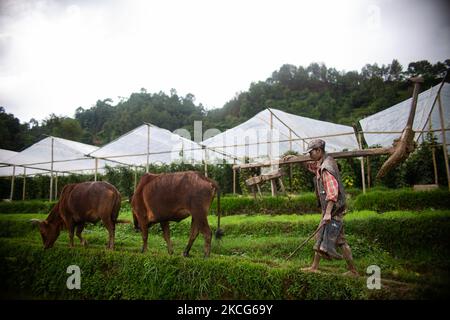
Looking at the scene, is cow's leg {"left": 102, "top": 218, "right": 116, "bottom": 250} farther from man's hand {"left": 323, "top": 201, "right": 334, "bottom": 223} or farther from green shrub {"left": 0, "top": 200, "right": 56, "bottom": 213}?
green shrub {"left": 0, "top": 200, "right": 56, "bottom": 213}

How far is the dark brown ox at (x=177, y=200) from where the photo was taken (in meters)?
5.80

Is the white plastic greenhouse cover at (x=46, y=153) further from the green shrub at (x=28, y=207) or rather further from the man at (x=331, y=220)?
the man at (x=331, y=220)

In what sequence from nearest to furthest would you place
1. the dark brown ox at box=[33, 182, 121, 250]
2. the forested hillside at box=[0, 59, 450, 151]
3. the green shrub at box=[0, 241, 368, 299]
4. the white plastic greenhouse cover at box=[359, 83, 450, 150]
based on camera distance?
the green shrub at box=[0, 241, 368, 299], the dark brown ox at box=[33, 182, 121, 250], the white plastic greenhouse cover at box=[359, 83, 450, 150], the forested hillside at box=[0, 59, 450, 151]

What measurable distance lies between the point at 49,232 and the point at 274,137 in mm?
11599

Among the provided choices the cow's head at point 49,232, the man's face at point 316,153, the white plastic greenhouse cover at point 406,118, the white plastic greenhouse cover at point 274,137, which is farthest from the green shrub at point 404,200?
the cow's head at point 49,232

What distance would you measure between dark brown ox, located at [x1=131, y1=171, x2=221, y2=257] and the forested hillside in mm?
20727

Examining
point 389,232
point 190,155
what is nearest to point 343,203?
point 389,232

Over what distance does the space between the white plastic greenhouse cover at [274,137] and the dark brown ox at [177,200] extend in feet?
30.4

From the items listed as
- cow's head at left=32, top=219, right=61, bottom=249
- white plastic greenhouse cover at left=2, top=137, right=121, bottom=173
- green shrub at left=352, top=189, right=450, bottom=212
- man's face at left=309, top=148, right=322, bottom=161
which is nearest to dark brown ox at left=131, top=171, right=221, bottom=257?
man's face at left=309, top=148, right=322, bottom=161

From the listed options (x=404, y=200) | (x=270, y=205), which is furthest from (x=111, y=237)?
(x=404, y=200)

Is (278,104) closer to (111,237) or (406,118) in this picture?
(406,118)

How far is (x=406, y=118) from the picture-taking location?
1465cm

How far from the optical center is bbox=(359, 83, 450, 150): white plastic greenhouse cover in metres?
13.3
